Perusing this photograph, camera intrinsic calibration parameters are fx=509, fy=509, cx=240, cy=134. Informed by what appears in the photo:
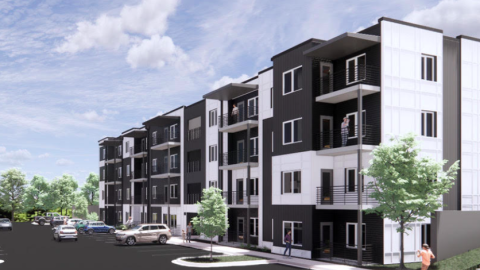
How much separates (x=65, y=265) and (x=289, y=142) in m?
15.1

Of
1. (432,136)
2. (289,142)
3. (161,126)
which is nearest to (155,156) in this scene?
(161,126)

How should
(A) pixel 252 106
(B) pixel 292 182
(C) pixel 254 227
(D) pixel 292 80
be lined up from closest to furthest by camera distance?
(B) pixel 292 182
(D) pixel 292 80
(C) pixel 254 227
(A) pixel 252 106

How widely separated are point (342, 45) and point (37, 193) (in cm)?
10669

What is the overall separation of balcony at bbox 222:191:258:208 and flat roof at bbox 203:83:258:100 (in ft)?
26.1

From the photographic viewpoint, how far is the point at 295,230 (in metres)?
31.7

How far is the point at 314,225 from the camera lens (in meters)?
29.8

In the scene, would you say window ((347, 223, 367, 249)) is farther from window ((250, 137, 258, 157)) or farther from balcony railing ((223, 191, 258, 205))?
window ((250, 137, 258, 157))

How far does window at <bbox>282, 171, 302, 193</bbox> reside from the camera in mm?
31469

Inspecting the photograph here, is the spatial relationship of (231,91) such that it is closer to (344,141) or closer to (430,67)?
(344,141)

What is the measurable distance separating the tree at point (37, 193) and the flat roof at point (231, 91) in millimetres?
80922

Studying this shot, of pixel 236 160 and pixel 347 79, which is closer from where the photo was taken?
pixel 347 79

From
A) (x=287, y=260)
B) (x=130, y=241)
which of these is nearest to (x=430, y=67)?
(x=287, y=260)

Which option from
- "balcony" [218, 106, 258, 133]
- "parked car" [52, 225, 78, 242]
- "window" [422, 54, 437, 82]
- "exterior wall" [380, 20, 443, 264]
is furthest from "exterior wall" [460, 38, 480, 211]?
"parked car" [52, 225, 78, 242]

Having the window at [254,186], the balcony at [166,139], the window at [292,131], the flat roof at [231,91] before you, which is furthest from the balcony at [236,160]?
the balcony at [166,139]
